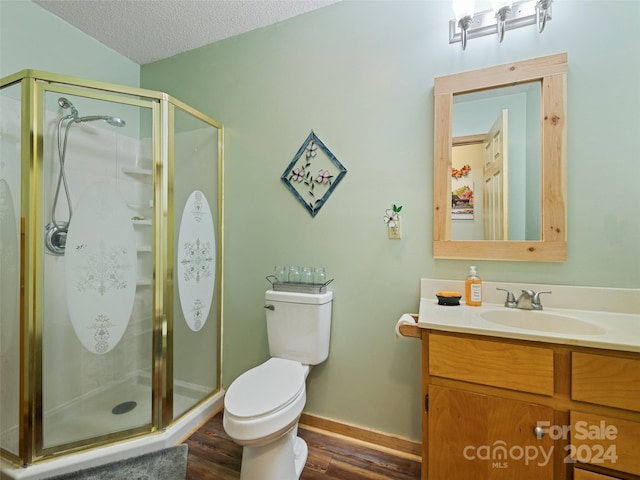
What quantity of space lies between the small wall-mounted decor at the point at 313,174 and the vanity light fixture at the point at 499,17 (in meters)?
0.82

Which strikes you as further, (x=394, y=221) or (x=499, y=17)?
(x=394, y=221)

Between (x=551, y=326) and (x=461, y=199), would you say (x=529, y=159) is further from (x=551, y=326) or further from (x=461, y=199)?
(x=551, y=326)

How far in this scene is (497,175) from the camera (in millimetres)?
1304

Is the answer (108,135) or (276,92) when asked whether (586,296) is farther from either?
(108,135)

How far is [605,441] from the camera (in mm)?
799

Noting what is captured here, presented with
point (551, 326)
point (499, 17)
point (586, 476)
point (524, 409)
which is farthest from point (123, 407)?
point (499, 17)

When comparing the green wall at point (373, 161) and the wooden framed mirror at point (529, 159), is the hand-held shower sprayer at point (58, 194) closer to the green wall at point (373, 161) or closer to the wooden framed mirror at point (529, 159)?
the green wall at point (373, 161)

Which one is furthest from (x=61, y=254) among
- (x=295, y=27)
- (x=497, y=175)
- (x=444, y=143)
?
(x=497, y=175)

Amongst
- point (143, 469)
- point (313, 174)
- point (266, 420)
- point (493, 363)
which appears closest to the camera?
point (493, 363)

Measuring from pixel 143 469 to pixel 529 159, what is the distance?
2306 millimetres

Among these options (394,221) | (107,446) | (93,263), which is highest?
(394,221)

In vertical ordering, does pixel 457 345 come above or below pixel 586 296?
below

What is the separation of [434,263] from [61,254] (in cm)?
183

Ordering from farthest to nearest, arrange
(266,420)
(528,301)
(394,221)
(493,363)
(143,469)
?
1. (394,221)
2. (143,469)
3. (528,301)
4. (266,420)
5. (493,363)
